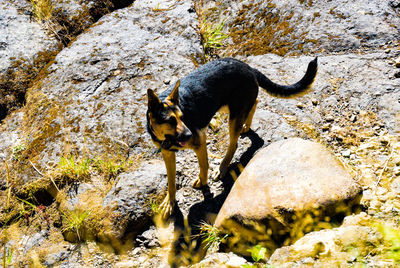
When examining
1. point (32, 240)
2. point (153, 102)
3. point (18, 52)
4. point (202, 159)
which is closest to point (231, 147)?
point (202, 159)

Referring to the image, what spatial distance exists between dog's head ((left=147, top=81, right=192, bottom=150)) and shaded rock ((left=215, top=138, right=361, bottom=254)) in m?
0.87

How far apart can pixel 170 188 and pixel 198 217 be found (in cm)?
54

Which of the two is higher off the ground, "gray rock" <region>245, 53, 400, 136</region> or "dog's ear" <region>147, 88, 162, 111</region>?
"dog's ear" <region>147, 88, 162, 111</region>

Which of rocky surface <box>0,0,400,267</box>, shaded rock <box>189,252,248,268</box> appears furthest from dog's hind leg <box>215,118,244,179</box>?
shaded rock <box>189,252,248,268</box>

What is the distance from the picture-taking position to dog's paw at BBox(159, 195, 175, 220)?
362 cm

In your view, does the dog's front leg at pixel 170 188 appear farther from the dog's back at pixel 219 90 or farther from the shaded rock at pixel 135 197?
the dog's back at pixel 219 90

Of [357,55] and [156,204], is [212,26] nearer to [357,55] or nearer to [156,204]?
[357,55]

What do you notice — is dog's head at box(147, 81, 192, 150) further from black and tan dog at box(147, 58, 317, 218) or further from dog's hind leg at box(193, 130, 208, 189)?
dog's hind leg at box(193, 130, 208, 189)

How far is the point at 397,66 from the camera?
3.99 meters

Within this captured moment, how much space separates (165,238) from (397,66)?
4016mm

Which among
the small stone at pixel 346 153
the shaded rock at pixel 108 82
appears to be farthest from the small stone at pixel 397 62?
the shaded rock at pixel 108 82

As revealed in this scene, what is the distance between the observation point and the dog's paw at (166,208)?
362 centimetres

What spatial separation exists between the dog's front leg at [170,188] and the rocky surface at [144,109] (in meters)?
0.13

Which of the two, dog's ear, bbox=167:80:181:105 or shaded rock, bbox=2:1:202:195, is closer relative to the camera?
dog's ear, bbox=167:80:181:105
